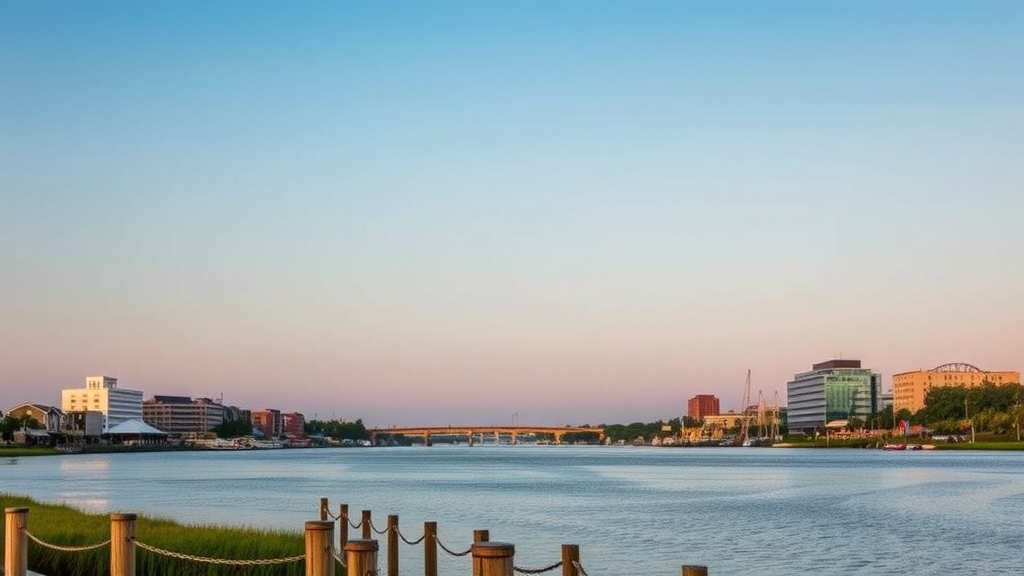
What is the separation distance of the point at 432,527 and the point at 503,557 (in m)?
17.5

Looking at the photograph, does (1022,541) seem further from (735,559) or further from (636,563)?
(636,563)

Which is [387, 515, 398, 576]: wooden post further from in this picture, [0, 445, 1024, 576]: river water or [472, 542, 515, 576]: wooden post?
[472, 542, 515, 576]: wooden post

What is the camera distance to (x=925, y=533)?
179 ft

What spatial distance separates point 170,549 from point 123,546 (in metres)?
11.7

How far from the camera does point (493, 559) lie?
467 inches

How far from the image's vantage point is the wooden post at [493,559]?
1183 centimetres

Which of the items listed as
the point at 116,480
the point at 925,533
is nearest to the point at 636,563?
the point at 925,533

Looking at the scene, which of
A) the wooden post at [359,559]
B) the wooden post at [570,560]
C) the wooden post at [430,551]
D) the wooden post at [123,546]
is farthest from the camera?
the wooden post at [430,551]

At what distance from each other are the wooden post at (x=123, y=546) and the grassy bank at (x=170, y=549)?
8334 mm

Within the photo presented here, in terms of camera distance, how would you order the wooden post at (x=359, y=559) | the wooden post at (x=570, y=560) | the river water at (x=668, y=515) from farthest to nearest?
the river water at (x=668, y=515), the wooden post at (x=570, y=560), the wooden post at (x=359, y=559)

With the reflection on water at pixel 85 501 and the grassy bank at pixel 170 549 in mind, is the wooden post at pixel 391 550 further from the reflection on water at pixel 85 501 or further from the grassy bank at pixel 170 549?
the reflection on water at pixel 85 501

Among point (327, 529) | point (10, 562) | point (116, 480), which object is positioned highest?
point (327, 529)

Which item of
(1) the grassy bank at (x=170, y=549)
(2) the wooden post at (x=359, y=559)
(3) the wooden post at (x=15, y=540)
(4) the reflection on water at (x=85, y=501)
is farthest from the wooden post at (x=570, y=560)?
(4) the reflection on water at (x=85, y=501)

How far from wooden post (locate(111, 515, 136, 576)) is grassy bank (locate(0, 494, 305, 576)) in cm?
833
